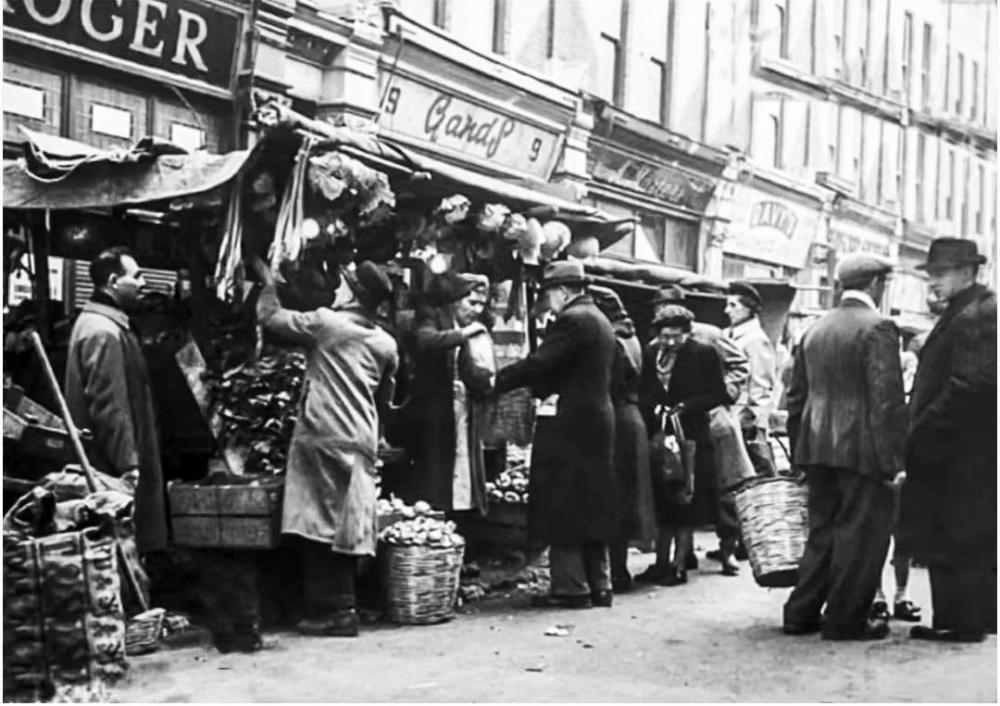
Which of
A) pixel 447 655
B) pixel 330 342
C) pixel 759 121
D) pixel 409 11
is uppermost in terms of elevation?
pixel 409 11

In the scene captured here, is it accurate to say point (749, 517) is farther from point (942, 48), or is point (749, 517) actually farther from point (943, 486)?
point (942, 48)

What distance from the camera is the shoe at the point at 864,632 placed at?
589 cm

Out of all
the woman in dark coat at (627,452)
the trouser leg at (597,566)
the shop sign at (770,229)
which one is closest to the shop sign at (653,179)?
the shop sign at (770,229)

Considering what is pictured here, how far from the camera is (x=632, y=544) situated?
286 inches

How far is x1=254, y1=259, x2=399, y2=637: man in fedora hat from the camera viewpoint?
5.72m

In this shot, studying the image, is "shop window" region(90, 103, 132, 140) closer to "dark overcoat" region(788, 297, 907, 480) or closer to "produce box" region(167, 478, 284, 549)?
"produce box" region(167, 478, 284, 549)

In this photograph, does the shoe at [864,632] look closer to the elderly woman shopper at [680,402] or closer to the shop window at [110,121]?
the elderly woman shopper at [680,402]

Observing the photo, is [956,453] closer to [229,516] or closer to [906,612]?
[906,612]

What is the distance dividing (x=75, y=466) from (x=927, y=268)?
125 inches

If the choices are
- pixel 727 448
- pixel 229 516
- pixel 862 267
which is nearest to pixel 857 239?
pixel 862 267

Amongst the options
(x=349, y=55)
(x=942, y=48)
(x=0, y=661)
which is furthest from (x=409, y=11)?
(x=0, y=661)

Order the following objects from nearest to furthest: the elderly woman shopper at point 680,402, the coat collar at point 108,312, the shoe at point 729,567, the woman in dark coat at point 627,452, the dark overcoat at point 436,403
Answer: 1. the coat collar at point 108,312
2. the dark overcoat at point 436,403
3. the woman in dark coat at point 627,452
4. the elderly woman shopper at point 680,402
5. the shoe at point 729,567

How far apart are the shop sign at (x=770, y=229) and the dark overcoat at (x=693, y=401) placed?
529 millimetres

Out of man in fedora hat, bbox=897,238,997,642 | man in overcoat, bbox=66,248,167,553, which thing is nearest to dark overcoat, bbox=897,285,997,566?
man in fedora hat, bbox=897,238,997,642
